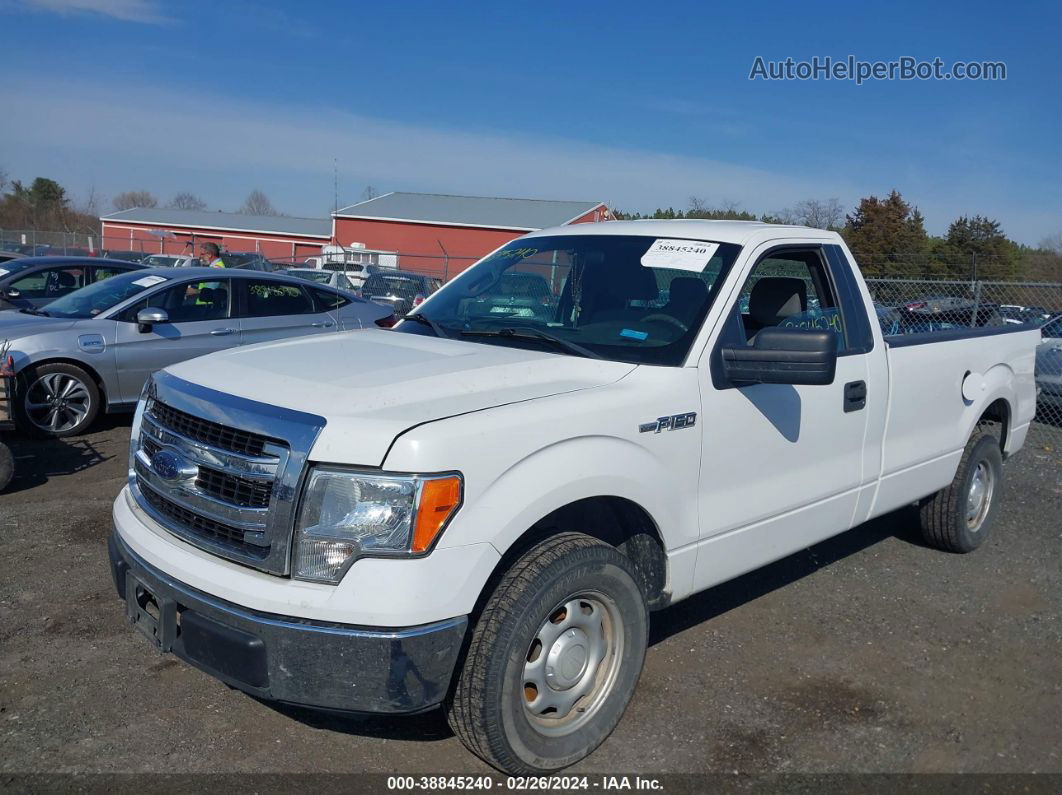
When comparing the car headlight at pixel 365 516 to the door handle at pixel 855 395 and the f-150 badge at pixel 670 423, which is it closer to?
the f-150 badge at pixel 670 423

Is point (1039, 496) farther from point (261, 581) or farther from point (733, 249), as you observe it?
point (261, 581)

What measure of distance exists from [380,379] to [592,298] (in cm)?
133

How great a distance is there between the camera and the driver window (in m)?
4.52

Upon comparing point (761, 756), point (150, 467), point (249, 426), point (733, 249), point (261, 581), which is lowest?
point (761, 756)

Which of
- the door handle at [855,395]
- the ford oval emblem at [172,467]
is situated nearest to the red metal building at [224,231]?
the door handle at [855,395]

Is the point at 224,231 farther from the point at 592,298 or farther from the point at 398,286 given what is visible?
the point at 592,298

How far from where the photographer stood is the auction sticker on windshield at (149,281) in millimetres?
9062

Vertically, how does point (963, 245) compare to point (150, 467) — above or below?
above

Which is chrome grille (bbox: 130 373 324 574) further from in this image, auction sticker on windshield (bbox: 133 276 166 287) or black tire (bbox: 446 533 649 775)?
auction sticker on windshield (bbox: 133 276 166 287)

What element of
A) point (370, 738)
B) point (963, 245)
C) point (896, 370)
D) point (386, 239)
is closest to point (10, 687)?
point (370, 738)

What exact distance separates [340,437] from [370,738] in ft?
4.61

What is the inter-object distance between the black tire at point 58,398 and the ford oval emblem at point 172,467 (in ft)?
18.8

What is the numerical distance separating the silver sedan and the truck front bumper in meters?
5.48

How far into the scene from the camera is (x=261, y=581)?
2834 mm
